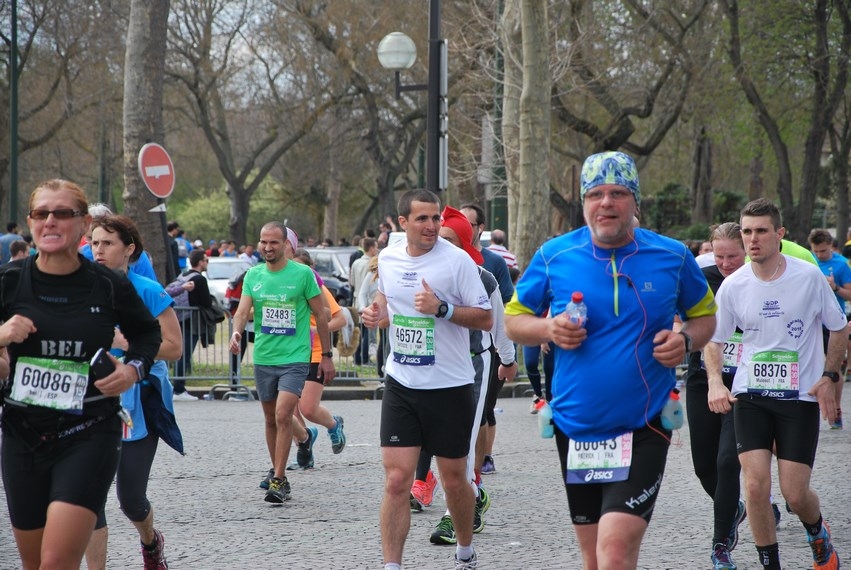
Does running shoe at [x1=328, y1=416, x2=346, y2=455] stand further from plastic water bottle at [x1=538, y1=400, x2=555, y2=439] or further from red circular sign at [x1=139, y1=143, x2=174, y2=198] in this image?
red circular sign at [x1=139, y1=143, x2=174, y2=198]

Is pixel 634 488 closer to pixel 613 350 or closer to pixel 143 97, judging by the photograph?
pixel 613 350

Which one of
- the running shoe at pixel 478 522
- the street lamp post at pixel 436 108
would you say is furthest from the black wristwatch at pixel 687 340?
the street lamp post at pixel 436 108

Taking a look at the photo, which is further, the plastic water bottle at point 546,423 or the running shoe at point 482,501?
the running shoe at point 482,501

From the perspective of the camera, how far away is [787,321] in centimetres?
620

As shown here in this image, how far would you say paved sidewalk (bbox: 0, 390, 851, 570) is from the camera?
22.2 feet

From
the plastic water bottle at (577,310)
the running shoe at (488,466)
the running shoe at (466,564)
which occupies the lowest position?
the running shoe at (488,466)

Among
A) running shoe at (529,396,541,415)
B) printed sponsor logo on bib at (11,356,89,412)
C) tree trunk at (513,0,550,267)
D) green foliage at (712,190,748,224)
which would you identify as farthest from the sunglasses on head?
green foliage at (712,190,748,224)

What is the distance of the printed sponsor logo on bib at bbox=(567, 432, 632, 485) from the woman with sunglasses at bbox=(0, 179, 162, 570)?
1.73m

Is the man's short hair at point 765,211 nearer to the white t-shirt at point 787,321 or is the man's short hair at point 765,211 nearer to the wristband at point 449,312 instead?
the white t-shirt at point 787,321

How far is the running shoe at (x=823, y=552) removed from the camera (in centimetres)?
621

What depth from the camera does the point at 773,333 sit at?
6.21 m

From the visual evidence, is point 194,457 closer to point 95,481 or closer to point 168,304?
point 168,304

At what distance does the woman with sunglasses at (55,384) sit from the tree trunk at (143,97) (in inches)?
486

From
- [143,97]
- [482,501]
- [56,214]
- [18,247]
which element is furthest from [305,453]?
[18,247]
